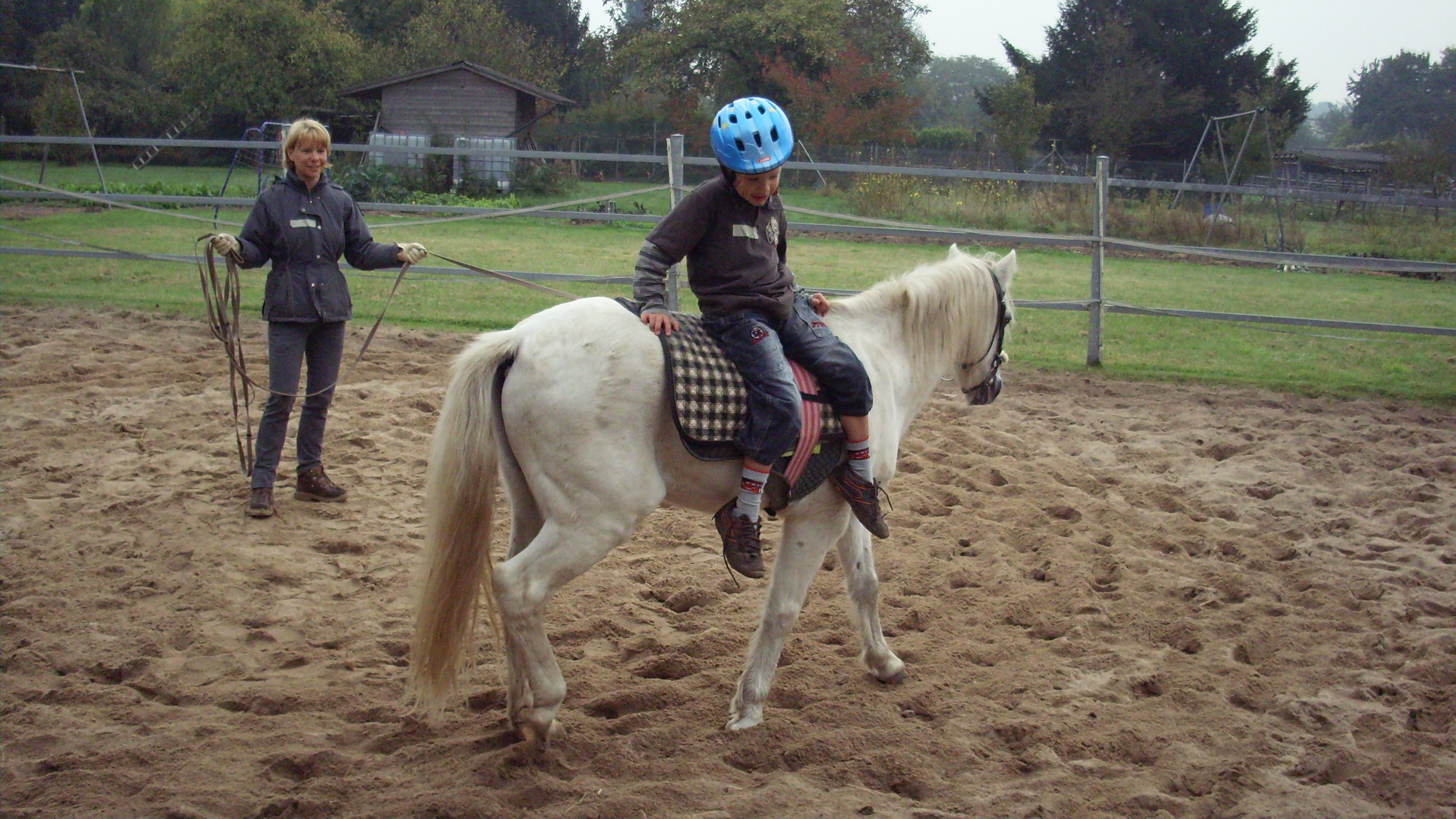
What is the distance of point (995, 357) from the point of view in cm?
376

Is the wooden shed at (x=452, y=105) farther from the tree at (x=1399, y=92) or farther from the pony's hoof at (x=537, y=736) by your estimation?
the tree at (x=1399, y=92)

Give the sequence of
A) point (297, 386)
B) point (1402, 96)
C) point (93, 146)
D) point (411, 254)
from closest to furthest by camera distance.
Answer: point (411, 254)
point (297, 386)
point (93, 146)
point (1402, 96)

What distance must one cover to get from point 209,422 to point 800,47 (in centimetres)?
2861

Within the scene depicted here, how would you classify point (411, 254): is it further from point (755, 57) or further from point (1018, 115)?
point (755, 57)

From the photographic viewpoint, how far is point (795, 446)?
308cm

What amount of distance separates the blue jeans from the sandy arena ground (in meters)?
0.96

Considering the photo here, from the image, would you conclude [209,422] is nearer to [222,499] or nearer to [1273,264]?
[222,499]

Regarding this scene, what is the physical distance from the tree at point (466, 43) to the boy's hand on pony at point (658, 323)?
33.0m

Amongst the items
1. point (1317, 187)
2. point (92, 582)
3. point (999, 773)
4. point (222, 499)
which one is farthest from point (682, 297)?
point (1317, 187)

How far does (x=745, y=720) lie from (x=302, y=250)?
124 inches

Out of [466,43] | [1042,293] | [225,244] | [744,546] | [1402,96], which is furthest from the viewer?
[1402,96]

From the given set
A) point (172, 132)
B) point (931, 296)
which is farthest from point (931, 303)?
point (172, 132)

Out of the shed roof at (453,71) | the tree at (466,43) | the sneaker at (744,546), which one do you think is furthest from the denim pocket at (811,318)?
the tree at (466,43)

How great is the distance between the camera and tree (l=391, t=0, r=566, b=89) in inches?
1323
